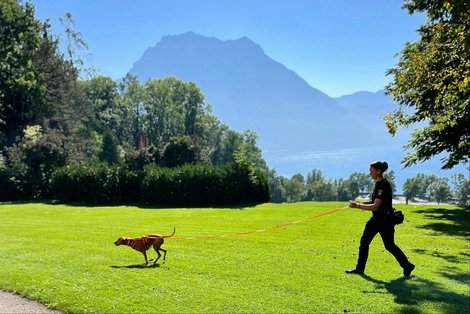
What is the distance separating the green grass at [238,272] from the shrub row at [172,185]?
10.9 m

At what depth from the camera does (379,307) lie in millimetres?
6398

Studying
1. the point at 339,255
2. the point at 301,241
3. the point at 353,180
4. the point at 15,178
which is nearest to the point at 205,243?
the point at 301,241

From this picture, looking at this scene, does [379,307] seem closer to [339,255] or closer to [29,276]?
[339,255]

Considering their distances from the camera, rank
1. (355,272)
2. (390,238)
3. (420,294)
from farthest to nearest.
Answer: (355,272) → (390,238) → (420,294)

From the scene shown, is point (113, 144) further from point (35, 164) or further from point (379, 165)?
point (379, 165)

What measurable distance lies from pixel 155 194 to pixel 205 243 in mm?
16151

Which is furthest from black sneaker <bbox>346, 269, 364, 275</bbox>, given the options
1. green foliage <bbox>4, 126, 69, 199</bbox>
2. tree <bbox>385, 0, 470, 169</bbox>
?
green foliage <bbox>4, 126, 69, 199</bbox>

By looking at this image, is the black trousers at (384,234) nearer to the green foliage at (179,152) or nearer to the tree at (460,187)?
the green foliage at (179,152)

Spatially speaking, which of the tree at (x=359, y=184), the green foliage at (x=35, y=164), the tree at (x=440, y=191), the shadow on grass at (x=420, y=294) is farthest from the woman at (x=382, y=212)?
the tree at (x=359, y=184)

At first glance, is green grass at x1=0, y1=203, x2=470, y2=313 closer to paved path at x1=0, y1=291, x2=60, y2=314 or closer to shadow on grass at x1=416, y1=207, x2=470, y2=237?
paved path at x1=0, y1=291, x2=60, y2=314

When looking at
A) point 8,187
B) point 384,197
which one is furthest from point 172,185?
point 384,197

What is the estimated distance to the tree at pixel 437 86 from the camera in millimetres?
10547

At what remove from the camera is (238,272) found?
830 centimetres

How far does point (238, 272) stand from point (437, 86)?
717 cm
